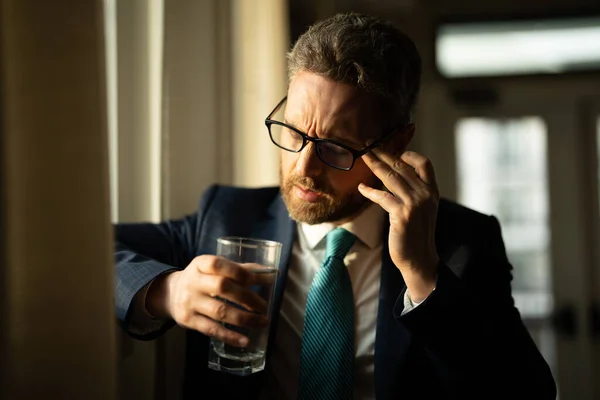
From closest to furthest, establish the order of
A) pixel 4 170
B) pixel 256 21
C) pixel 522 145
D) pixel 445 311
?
pixel 4 170
pixel 445 311
pixel 256 21
pixel 522 145

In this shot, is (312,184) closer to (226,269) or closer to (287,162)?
(287,162)

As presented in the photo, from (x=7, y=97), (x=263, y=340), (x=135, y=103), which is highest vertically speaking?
(x=135, y=103)

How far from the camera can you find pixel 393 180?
994 millimetres

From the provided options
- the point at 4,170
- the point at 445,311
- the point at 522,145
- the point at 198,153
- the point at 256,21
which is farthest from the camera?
the point at 522,145

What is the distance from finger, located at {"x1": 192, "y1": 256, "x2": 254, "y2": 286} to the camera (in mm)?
778

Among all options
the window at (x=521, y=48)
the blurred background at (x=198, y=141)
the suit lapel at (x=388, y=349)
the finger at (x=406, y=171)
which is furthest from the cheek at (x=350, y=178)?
the window at (x=521, y=48)

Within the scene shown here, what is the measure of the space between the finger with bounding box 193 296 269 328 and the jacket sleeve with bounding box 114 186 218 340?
0.57ft

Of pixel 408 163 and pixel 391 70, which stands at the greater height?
pixel 391 70

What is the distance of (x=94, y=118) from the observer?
2.22 ft

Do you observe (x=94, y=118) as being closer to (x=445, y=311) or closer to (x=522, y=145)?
(x=445, y=311)

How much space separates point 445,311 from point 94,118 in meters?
0.64

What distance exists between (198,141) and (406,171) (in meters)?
0.64

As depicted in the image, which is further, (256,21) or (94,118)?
(256,21)

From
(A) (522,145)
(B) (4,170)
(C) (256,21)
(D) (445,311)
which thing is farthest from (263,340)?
(A) (522,145)
